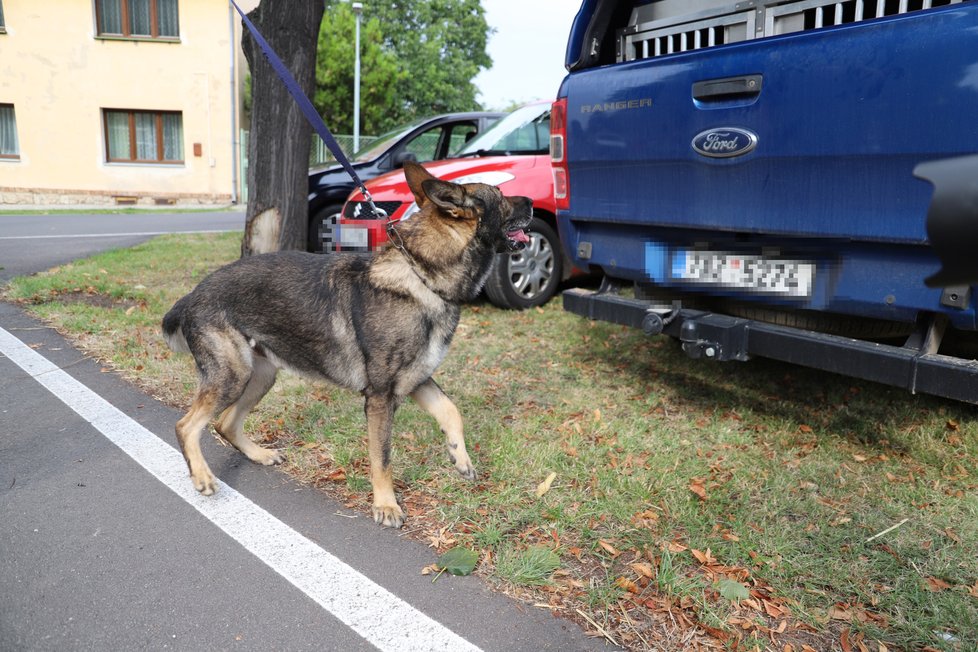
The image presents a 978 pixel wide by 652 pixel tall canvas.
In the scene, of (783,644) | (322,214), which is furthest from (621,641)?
(322,214)

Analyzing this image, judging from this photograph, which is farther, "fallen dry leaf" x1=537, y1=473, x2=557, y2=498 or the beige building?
the beige building

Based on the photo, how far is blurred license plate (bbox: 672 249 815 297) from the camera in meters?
3.34

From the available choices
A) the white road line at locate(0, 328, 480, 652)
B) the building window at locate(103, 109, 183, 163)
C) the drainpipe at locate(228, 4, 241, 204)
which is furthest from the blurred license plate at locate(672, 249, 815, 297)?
the building window at locate(103, 109, 183, 163)

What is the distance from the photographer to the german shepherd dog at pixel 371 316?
319cm

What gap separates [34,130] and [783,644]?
27.6 meters

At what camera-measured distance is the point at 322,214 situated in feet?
29.3

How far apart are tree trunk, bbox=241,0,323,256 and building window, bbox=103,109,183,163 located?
19.2m

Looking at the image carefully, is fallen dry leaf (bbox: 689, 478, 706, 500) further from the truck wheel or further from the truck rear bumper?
the truck wheel

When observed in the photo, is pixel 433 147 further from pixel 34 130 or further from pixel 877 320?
pixel 34 130

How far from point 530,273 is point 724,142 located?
3582 mm

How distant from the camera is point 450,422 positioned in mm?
3424

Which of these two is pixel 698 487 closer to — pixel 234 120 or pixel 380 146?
pixel 380 146

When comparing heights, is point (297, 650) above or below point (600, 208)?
below

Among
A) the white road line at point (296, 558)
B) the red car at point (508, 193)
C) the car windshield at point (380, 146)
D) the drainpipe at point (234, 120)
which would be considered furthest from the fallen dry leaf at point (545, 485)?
the drainpipe at point (234, 120)
